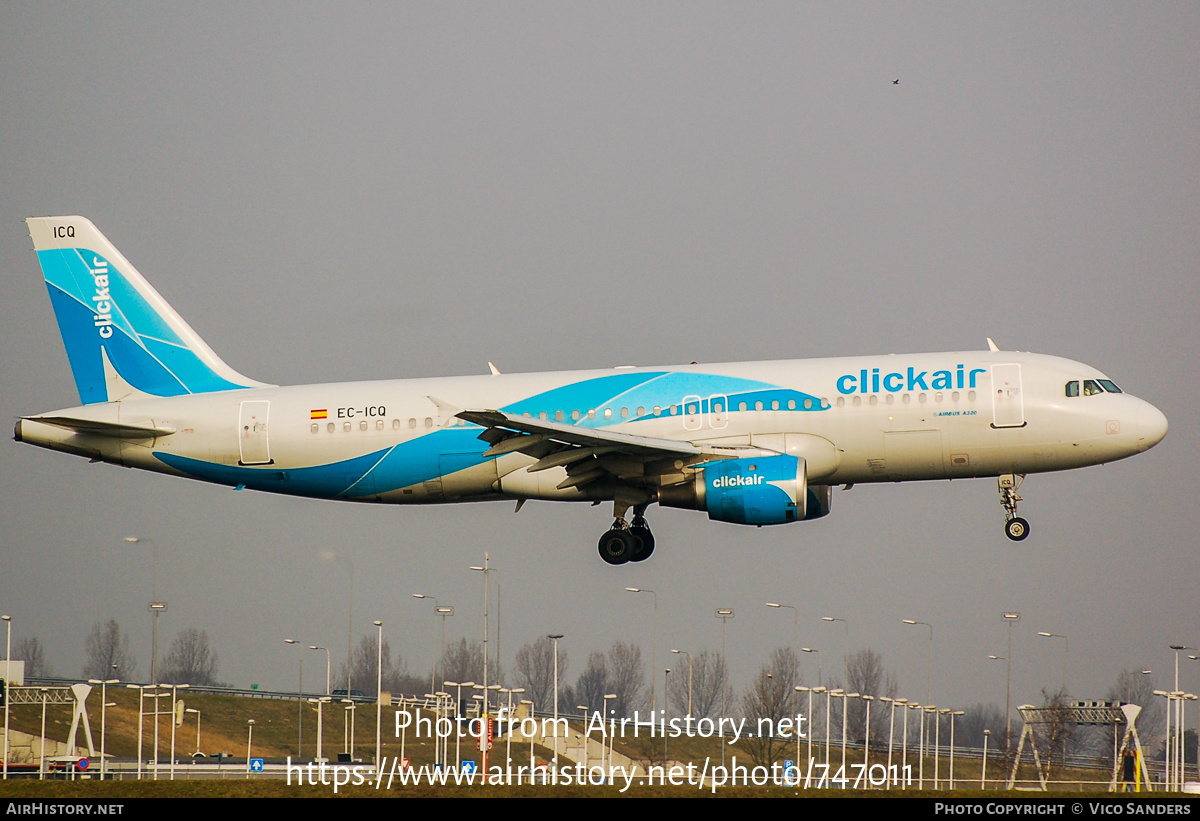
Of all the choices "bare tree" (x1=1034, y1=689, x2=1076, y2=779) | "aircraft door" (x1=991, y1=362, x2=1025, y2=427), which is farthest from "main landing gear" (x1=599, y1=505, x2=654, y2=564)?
"bare tree" (x1=1034, y1=689, x2=1076, y2=779)

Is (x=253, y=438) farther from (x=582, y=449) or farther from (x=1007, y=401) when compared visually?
(x=1007, y=401)

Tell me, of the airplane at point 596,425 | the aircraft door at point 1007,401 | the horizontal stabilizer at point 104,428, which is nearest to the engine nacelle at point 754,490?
the airplane at point 596,425

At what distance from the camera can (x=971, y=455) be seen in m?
38.0

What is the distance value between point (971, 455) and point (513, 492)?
1288 cm

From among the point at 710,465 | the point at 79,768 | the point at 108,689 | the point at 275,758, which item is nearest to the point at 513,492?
the point at 710,465

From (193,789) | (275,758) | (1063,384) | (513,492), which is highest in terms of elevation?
(1063,384)

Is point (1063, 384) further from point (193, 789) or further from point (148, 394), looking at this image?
point (148, 394)

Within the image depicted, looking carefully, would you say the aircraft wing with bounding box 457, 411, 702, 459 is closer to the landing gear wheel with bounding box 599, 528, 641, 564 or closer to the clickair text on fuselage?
the landing gear wheel with bounding box 599, 528, 641, 564

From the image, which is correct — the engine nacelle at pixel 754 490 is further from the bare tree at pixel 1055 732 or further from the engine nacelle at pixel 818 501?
the bare tree at pixel 1055 732

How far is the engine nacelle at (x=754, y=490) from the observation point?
3725 centimetres

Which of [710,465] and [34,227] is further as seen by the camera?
[34,227]

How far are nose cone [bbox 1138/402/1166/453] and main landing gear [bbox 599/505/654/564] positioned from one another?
13.9m

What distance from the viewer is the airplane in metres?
37.8
